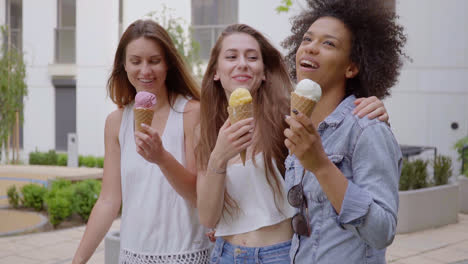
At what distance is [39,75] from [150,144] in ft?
62.6

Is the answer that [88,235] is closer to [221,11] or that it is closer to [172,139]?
[172,139]

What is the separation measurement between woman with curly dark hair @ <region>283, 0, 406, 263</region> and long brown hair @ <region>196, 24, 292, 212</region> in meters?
0.36

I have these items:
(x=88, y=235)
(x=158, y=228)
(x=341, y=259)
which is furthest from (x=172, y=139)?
(x=341, y=259)

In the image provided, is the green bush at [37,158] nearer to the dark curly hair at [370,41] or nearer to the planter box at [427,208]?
the planter box at [427,208]

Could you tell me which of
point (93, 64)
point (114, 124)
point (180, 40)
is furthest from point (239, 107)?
point (93, 64)

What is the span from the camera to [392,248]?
672 cm

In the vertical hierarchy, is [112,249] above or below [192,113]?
below

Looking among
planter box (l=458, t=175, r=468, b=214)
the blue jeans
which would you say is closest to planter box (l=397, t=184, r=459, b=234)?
planter box (l=458, t=175, r=468, b=214)

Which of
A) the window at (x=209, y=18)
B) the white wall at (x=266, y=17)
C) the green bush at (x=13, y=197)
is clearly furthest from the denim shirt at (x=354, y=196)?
the window at (x=209, y=18)

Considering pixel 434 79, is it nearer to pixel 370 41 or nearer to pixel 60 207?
pixel 60 207

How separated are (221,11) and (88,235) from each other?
1714 centimetres

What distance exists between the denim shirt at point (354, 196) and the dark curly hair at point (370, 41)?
4.2 inches

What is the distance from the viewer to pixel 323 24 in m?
1.93

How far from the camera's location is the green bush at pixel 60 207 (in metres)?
8.34
